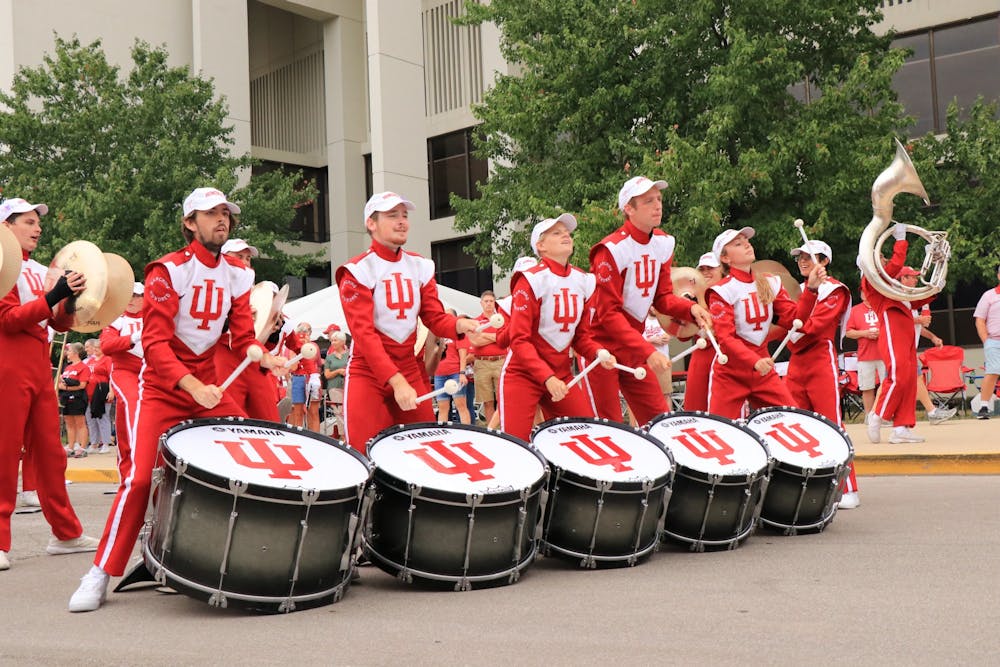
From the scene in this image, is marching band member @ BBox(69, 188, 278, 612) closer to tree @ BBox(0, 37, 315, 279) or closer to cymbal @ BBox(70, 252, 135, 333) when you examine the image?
cymbal @ BBox(70, 252, 135, 333)

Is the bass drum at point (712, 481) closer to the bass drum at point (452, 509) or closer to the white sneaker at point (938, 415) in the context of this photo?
the bass drum at point (452, 509)

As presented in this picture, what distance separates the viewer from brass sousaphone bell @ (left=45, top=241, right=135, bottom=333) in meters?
6.63

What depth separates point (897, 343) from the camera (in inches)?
Result: 431

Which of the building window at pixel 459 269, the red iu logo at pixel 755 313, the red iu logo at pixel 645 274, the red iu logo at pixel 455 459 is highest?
the building window at pixel 459 269

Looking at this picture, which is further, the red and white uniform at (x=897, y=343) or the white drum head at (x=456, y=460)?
the red and white uniform at (x=897, y=343)

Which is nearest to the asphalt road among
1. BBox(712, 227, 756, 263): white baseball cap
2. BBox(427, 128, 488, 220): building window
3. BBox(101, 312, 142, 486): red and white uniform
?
BBox(712, 227, 756, 263): white baseball cap

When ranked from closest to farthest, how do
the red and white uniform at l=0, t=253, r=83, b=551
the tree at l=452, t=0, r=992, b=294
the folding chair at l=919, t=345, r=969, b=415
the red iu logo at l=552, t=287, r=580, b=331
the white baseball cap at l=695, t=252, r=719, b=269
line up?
1. the red and white uniform at l=0, t=253, r=83, b=551
2. the red iu logo at l=552, t=287, r=580, b=331
3. the white baseball cap at l=695, t=252, r=719, b=269
4. the folding chair at l=919, t=345, r=969, b=415
5. the tree at l=452, t=0, r=992, b=294

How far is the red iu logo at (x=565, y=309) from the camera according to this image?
23.6ft

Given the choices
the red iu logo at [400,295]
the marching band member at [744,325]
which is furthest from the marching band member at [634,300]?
the red iu logo at [400,295]

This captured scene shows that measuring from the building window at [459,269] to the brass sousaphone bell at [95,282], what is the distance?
2252cm

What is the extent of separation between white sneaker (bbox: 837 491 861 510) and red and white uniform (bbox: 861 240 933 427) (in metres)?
2.98

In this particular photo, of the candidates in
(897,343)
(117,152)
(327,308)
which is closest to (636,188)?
(897,343)

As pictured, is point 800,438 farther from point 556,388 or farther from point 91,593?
point 91,593

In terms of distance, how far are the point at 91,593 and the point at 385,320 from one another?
2.16 meters
